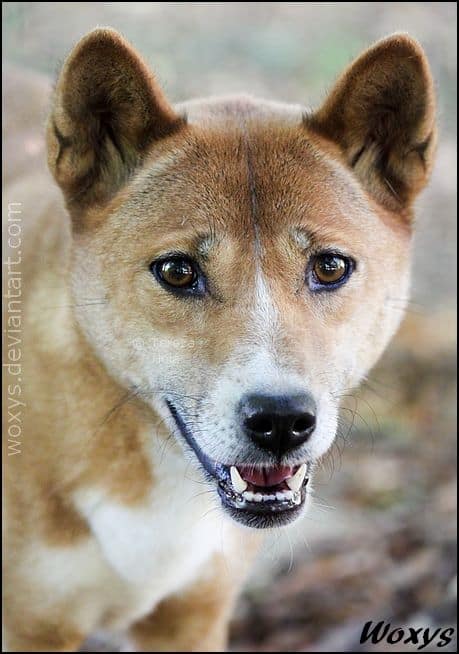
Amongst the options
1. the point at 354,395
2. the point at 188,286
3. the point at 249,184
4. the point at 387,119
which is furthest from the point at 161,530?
the point at 387,119

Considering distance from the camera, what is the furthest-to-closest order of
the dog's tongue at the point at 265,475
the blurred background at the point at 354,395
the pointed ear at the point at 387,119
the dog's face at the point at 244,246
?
the blurred background at the point at 354,395, the pointed ear at the point at 387,119, the dog's tongue at the point at 265,475, the dog's face at the point at 244,246

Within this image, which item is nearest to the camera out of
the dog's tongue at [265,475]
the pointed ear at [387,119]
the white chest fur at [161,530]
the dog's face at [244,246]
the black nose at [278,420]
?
the black nose at [278,420]

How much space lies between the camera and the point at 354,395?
3545 millimetres

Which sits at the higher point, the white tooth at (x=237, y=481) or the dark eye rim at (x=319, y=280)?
the dark eye rim at (x=319, y=280)

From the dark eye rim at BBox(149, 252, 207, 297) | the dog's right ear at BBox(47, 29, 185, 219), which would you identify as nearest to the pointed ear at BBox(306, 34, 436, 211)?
the dog's right ear at BBox(47, 29, 185, 219)

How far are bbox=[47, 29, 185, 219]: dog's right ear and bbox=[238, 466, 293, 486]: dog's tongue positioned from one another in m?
1.03

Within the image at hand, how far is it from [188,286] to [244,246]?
211mm

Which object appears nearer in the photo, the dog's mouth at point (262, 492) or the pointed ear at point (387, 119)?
the dog's mouth at point (262, 492)

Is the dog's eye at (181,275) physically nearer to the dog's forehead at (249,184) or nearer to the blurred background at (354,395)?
the dog's forehead at (249,184)

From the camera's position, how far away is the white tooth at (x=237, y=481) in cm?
310

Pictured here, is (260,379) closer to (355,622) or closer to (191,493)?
(191,493)

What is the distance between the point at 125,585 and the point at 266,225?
4.85 ft

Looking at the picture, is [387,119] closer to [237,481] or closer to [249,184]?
[249,184]

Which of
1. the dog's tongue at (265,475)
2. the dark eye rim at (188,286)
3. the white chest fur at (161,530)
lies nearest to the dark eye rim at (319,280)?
the dark eye rim at (188,286)
